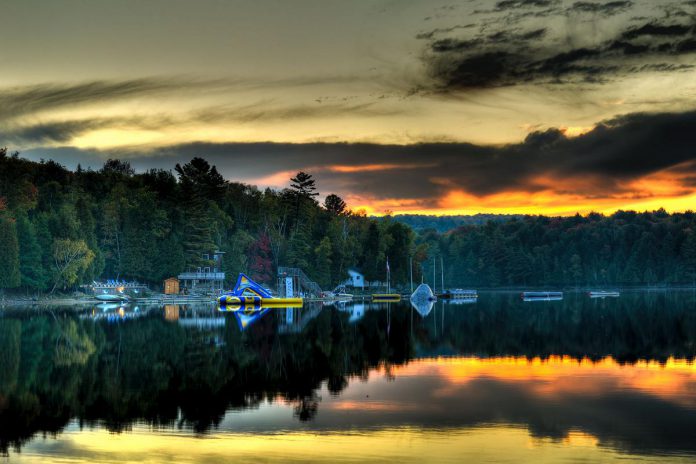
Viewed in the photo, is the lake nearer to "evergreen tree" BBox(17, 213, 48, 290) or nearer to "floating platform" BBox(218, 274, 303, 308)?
"floating platform" BBox(218, 274, 303, 308)

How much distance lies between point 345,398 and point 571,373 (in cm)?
1374

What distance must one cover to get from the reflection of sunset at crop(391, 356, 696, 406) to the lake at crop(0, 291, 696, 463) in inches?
4.2

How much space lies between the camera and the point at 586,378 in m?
37.7

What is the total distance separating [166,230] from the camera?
142 meters

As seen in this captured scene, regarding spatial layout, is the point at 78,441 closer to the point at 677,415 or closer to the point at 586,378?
the point at 677,415

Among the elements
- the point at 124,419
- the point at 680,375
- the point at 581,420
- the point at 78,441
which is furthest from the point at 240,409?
the point at 680,375

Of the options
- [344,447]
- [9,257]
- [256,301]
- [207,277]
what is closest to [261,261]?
[207,277]

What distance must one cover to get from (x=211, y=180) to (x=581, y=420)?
453 ft

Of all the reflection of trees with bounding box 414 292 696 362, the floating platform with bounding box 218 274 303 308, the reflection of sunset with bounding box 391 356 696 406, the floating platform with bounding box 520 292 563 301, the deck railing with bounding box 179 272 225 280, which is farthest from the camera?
the floating platform with bounding box 520 292 563 301

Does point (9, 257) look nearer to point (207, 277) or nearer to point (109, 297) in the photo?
point (109, 297)

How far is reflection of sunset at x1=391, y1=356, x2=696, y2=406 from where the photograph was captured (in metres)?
34.5

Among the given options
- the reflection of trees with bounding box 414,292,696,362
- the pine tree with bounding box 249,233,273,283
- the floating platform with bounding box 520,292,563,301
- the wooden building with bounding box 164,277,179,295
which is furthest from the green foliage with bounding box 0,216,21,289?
the floating platform with bounding box 520,292,563,301

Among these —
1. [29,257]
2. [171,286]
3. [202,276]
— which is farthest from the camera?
[202,276]

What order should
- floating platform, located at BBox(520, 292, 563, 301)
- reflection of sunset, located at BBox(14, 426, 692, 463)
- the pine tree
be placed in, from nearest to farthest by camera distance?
1. reflection of sunset, located at BBox(14, 426, 692, 463)
2. the pine tree
3. floating platform, located at BBox(520, 292, 563, 301)
